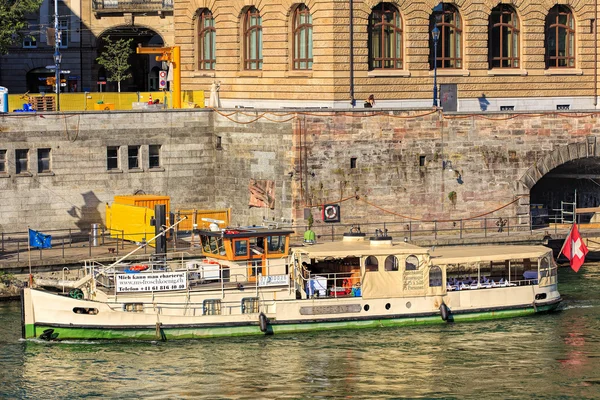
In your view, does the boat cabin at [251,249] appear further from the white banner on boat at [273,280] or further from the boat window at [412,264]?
the boat window at [412,264]

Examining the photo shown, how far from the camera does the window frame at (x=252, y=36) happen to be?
251ft

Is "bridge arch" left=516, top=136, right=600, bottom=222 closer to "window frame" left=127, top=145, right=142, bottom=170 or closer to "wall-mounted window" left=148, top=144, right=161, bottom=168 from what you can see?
"wall-mounted window" left=148, top=144, right=161, bottom=168

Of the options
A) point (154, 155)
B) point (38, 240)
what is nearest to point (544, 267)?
point (38, 240)

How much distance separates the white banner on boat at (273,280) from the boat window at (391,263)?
3.69 meters

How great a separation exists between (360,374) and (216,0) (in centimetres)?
3093

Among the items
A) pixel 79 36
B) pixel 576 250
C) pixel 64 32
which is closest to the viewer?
pixel 576 250

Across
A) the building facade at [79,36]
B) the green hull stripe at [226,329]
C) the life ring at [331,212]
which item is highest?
the building facade at [79,36]

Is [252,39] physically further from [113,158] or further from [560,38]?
[560,38]

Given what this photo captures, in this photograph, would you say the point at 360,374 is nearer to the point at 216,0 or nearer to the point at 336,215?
the point at 336,215

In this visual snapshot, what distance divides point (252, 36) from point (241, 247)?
2009 cm

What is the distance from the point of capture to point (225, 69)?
3078 inches

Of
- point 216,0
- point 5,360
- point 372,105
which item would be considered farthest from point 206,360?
point 216,0

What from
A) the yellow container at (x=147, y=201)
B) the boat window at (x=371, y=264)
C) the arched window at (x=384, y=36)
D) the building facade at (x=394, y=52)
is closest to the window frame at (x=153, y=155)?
the yellow container at (x=147, y=201)

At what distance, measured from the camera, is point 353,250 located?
2308 inches
